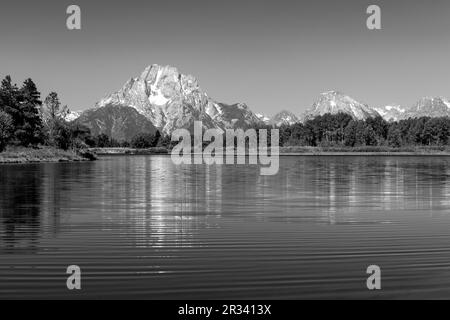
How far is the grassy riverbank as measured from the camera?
148 metres

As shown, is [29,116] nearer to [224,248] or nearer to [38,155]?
[38,155]

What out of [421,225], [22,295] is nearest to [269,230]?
[421,225]

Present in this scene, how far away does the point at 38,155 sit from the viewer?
163 m

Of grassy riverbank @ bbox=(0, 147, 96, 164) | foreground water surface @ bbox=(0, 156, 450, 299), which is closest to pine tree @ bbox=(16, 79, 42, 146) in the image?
grassy riverbank @ bbox=(0, 147, 96, 164)

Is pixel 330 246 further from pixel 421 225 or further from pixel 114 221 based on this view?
pixel 114 221

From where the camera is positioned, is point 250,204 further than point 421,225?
Yes

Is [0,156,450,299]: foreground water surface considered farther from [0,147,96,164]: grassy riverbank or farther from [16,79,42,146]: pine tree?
[16,79,42,146]: pine tree

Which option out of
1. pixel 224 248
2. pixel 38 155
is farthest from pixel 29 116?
pixel 224 248

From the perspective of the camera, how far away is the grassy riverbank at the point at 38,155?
148500 millimetres

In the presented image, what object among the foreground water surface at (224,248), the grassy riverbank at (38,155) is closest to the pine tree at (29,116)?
the grassy riverbank at (38,155)

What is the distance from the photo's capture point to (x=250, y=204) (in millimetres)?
43344

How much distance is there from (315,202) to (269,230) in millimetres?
16487

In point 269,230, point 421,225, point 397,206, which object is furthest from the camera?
point 397,206

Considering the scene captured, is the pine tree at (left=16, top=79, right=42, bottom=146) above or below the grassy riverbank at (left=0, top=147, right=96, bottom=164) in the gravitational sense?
above
